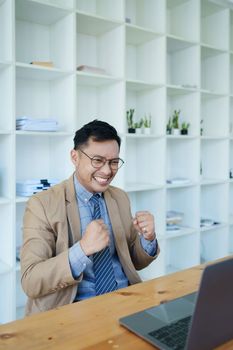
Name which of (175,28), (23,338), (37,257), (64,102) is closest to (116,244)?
(37,257)

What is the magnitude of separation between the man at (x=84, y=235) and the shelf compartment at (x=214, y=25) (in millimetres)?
2425

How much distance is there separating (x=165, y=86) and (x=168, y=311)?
2275mm

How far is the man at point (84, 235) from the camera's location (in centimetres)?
130

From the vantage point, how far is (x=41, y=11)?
8.13ft

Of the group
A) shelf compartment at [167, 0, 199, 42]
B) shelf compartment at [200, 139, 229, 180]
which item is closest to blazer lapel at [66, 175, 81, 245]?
shelf compartment at [167, 0, 199, 42]

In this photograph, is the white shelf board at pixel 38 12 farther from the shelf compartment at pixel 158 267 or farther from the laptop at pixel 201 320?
the laptop at pixel 201 320

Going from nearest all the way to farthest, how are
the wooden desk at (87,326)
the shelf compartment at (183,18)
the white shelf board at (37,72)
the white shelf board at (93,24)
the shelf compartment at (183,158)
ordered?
1. the wooden desk at (87,326)
2. the white shelf board at (37,72)
3. the white shelf board at (93,24)
4. the shelf compartment at (183,18)
5. the shelf compartment at (183,158)

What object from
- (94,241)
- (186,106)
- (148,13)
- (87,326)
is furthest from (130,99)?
(87,326)

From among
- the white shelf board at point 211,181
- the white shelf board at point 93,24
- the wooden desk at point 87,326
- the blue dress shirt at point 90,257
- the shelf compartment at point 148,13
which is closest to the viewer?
the wooden desk at point 87,326

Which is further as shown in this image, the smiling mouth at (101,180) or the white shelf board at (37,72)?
the white shelf board at (37,72)

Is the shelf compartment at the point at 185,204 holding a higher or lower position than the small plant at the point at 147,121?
lower

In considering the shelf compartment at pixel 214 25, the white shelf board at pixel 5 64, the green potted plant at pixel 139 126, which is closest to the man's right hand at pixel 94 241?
the white shelf board at pixel 5 64

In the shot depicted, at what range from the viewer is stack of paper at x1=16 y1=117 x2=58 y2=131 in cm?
237

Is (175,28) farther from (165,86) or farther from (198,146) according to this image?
(198,146)
